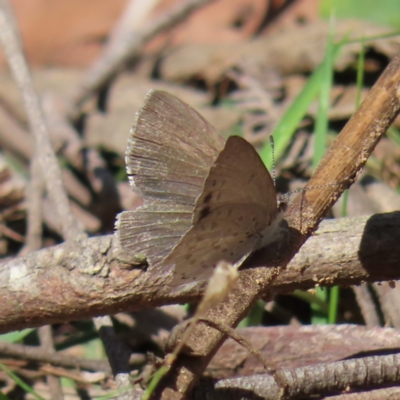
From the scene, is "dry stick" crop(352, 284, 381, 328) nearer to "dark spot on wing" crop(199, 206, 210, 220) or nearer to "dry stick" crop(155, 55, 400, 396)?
"dry stick" crop(155, 55, 400, 396)

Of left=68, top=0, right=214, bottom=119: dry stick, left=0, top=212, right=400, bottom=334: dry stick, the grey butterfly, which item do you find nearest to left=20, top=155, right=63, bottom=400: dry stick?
left=0, top=212, right=400, bottom=334: dry stick

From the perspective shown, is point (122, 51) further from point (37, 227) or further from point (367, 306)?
point (367, 306)

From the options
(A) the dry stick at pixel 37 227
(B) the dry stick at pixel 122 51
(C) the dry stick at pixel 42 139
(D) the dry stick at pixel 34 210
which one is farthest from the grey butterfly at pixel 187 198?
(B) the dry stick at pixel 122 51

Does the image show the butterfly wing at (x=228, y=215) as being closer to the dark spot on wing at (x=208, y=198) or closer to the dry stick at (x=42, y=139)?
the dark spot on wing at (x=208, y=198)

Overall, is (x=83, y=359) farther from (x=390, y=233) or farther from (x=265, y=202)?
(x=390, y=233)

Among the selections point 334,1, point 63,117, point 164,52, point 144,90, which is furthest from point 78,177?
point 334,1

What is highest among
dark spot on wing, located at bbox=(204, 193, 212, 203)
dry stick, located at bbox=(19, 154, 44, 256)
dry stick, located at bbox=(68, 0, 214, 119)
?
dry stick, located at bbox=(68, 0, 214, 119)
